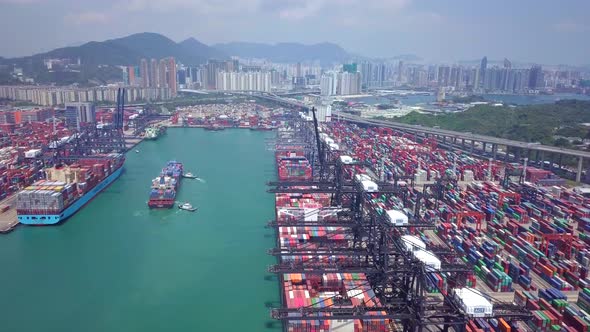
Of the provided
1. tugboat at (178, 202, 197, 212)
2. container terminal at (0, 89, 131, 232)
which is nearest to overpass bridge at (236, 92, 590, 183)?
tugboat at (178, 202, 197, 212)

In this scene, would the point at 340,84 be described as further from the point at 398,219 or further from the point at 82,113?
the point at 398,219

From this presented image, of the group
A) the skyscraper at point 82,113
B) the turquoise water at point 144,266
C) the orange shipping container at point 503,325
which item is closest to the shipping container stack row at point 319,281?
the turquoise water at point 144,266

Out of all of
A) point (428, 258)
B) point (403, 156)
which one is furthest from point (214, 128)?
point (428, 258)

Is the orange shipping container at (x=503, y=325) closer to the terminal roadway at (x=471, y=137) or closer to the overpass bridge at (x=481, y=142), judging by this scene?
→ the overpass bridge at (x=481, y=142)

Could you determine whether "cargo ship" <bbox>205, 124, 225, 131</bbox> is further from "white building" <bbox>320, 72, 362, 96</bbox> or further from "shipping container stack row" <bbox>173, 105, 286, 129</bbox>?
"white building" <bbox>320, 72, 362, 96</bbox>

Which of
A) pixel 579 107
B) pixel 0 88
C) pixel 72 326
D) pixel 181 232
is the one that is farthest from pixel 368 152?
pixel 0 88

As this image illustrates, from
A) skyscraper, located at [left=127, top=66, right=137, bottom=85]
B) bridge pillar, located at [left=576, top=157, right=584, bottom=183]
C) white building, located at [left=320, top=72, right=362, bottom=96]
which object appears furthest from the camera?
white building, located at [left=320, top=72, right=362, bottom=96]
